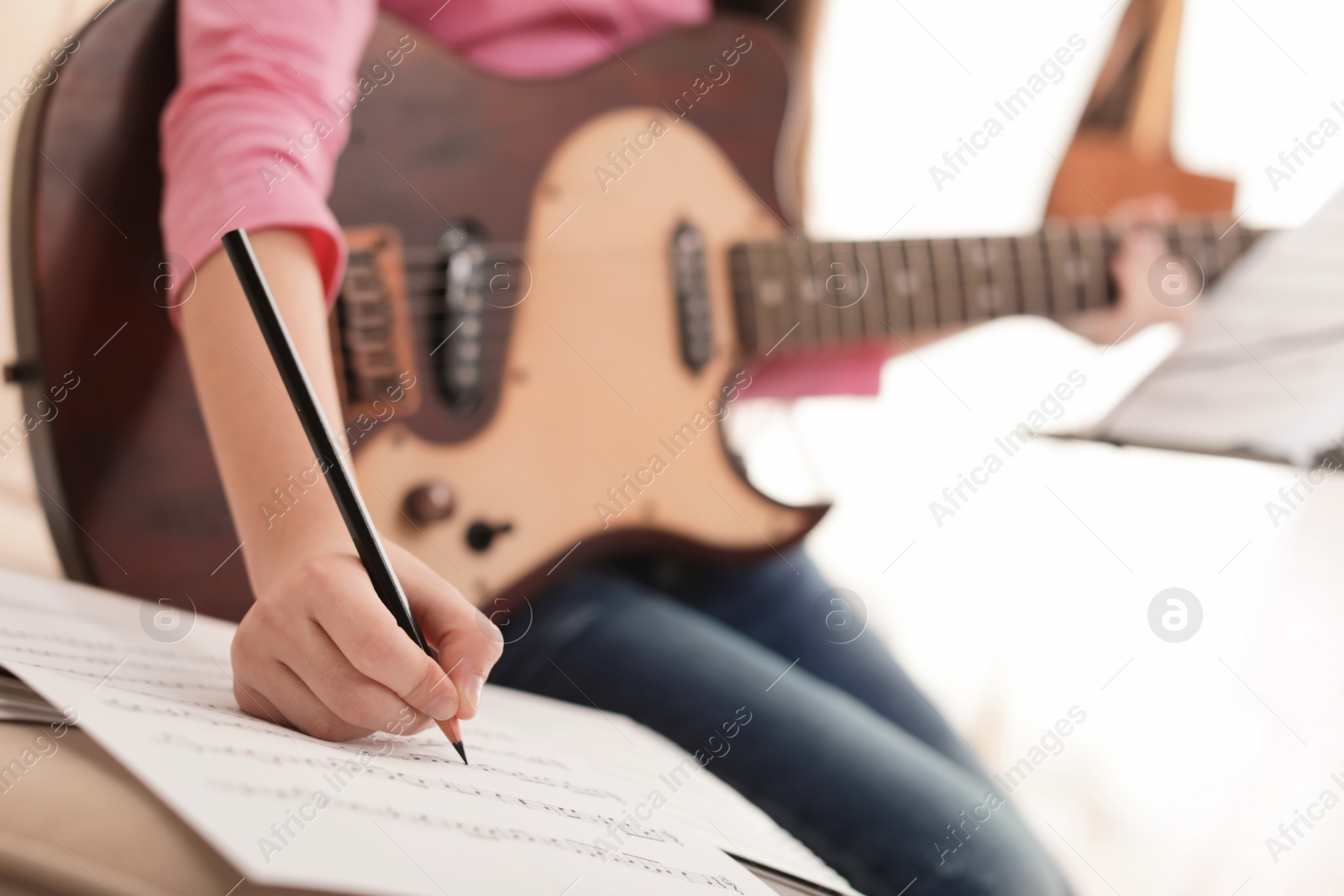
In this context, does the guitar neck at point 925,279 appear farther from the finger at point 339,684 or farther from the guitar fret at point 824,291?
the finger at point 339,684

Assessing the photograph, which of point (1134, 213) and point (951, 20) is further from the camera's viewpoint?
point (951, 20)

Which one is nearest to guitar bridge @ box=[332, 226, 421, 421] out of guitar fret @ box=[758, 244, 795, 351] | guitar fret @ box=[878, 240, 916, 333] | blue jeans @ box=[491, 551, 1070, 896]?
blue jeans @ box=[491, 551, 1070, 896]

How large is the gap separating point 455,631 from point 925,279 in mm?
551

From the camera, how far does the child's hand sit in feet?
0.87

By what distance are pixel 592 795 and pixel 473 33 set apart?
1.84 feet

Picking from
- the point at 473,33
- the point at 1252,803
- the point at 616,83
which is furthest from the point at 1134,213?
the point at 1252,803

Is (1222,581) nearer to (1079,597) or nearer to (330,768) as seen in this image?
(1079,597)

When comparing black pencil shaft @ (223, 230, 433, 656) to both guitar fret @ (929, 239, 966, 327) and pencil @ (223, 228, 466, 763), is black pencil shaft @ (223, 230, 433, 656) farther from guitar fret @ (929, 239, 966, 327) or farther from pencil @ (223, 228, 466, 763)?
guitar fret @ (929, 239, 966, 327)

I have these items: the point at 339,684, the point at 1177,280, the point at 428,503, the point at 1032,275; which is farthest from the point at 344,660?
the point at 1177,280

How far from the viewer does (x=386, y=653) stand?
264 millimetres

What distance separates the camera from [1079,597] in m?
1.20

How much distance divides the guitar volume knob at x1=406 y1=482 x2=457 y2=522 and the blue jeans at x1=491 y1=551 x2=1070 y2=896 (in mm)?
88

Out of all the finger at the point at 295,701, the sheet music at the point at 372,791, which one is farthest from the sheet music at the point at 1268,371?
the finger at the point at 295,701

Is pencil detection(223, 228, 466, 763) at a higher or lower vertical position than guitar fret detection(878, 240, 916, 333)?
lower
